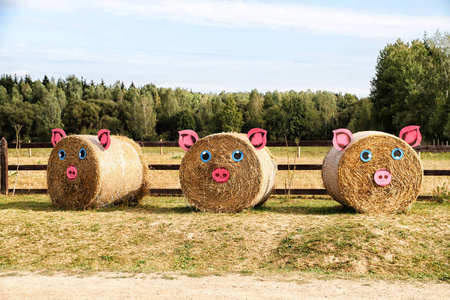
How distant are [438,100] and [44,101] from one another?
2232 inches

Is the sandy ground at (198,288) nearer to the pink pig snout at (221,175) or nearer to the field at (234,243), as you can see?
the field at (234,243)

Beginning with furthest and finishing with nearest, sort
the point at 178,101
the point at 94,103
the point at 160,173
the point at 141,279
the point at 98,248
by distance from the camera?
1. the point at 178,101
2. the point at 94,103
3. the point at 160,173
4. the point at 98,248
5. the point at 141,279

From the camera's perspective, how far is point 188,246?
7621 millimetres

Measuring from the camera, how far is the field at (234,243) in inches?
266

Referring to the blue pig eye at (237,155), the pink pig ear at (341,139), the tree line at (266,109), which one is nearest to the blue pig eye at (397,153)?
the pink pig ear at (341,139)

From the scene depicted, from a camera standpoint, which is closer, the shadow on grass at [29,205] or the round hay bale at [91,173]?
the round hay bale at [91,173]

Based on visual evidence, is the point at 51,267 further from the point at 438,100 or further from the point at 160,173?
the point at 438,100

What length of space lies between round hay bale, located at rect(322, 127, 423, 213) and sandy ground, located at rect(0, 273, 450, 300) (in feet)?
13.1

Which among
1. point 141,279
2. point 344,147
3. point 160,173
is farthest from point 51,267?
point 160,173

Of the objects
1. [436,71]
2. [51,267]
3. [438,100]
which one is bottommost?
[51,267]

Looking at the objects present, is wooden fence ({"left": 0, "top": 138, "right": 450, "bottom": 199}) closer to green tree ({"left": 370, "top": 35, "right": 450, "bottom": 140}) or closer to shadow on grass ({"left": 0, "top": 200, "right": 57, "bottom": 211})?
shadow on grass ({"left": 0, "top": 200, "right": 57, "bottom": 211})

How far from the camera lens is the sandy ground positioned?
5082 mm

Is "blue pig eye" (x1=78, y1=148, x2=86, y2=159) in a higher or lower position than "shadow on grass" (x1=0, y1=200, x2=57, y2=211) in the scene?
higher

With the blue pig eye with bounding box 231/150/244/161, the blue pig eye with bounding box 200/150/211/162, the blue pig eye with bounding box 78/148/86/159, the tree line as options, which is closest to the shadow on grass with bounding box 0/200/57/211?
the blue pig eye with bounding box 78/148/86/159
